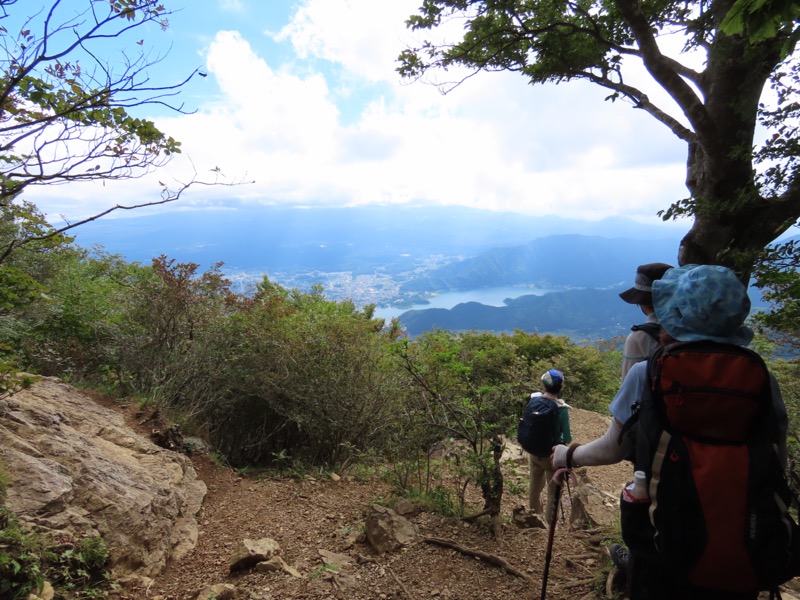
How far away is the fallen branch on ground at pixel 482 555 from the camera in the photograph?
3.10 metres

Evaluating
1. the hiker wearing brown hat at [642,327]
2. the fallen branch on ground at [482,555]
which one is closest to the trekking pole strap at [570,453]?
the hiker wearing brown hat at [642,327]

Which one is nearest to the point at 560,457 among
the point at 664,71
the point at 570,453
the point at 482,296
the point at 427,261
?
the point at 570,453

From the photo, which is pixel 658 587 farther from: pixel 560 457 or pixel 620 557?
pixel 620 557

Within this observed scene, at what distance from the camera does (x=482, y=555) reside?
3244 mm

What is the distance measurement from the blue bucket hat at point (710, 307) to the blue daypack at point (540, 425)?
2415mm

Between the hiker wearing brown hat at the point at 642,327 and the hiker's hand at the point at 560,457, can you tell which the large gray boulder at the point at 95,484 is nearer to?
the hiker's hand at the point at 560,457

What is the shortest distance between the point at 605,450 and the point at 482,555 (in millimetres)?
2067

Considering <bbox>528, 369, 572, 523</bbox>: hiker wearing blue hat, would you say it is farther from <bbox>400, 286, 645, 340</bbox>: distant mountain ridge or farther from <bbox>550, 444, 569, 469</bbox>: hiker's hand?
<bbox>400, 286, 645, 340</bbox>: distant mountain ridge

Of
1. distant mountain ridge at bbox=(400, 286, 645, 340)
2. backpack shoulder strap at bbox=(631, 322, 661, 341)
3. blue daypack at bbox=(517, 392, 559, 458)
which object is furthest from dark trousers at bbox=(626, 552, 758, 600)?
distant mountain ridge at bbox=(400, 286, 645, 340)

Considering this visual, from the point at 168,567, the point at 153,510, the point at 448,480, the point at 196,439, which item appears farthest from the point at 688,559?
the point at 196,439

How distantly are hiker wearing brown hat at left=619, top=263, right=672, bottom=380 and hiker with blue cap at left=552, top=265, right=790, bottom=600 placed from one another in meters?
0.58

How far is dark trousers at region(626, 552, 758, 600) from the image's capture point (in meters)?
1.35

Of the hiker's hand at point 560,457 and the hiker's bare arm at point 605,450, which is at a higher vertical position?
the hiker's bare arm at point 605,450

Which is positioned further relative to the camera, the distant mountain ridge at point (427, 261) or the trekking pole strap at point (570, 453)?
the distant mountain ridge at point (427, 261)
